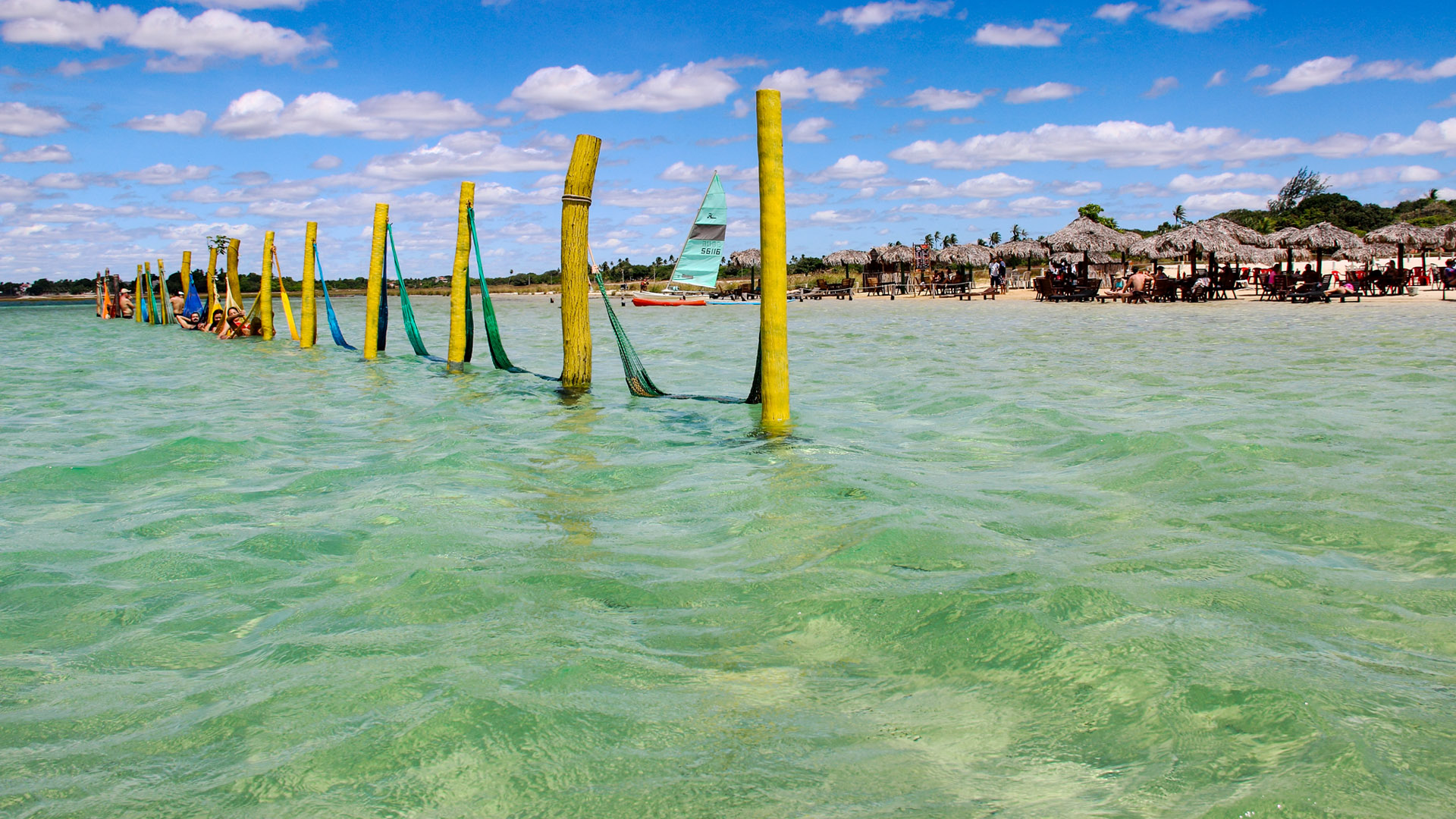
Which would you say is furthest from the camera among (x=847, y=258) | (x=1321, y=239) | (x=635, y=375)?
(x=847, y=258)

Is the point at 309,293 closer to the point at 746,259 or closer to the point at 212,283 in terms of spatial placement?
the point at 212,283

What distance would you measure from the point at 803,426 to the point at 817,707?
482cm

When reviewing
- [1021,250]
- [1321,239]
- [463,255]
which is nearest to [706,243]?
[463,255]

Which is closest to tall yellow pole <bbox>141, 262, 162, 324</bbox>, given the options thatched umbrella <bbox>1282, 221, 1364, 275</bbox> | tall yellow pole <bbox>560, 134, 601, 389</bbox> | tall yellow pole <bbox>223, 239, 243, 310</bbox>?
tall yellow pole <bbox>223, 239, 243, 310</bbox>

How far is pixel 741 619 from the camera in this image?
3.12 m

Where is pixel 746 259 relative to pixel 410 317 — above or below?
above

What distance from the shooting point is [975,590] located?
3.29 meters

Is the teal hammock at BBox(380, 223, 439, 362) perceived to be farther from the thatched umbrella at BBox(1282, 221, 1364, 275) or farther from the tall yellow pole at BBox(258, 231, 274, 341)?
the thatched umbrella at BBox(1282, 221, 1364, 275)

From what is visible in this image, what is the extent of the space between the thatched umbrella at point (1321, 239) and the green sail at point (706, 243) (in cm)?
1940

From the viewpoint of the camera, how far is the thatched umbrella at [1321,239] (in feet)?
97.2

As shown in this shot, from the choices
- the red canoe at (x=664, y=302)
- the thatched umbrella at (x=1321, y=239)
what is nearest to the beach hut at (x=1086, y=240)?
the thatched umbrella at (x=1321, y=239)

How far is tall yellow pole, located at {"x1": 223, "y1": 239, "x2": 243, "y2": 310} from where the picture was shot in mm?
19625

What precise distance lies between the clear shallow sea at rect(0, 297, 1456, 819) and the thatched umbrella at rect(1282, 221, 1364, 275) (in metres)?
27.2

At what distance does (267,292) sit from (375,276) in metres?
6.94
